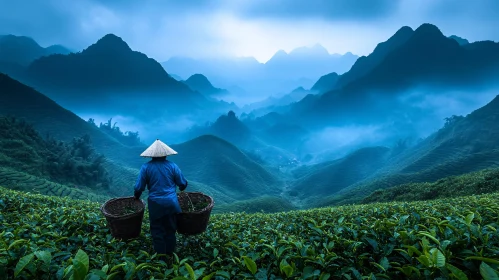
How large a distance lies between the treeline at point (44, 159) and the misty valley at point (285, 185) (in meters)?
0.24

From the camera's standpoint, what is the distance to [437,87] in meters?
188

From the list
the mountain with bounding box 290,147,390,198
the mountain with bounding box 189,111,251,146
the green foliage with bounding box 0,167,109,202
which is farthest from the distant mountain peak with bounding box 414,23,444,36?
the green foliage with bounding box 0,167,109,202

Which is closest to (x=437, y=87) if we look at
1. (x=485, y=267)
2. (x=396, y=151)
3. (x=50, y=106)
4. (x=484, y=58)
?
(x=484, y=58)

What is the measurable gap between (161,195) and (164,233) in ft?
2.12

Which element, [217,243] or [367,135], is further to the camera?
[367,135]

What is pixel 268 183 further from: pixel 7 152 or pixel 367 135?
pixel 367 135

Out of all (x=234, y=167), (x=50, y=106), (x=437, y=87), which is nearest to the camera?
(x=50, y=106)

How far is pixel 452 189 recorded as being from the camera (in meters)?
19.2

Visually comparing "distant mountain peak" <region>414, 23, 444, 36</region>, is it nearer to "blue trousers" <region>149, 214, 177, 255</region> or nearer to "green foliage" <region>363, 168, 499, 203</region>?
"green foliage" <region>363, 168, 499, 203</region>

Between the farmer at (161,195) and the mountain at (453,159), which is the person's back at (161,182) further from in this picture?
the mountain at (453,159)

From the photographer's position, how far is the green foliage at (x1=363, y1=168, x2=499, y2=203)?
17.4m

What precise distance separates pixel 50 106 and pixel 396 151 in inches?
4840

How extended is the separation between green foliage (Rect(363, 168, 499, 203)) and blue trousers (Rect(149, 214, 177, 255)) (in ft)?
61.5

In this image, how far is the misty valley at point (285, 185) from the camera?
2637 millimetres
